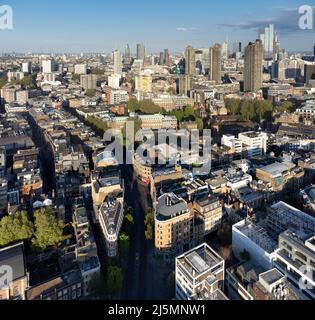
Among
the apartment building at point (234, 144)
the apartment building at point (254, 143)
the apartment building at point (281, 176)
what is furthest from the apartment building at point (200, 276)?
the apartment building at point (254, 143)

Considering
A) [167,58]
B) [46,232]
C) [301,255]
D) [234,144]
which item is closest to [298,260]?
[301,255]

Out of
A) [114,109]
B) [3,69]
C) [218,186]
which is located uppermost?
[3,69]

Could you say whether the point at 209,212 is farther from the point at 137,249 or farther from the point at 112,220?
the point at 112,220

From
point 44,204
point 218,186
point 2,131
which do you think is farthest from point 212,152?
point 2,131

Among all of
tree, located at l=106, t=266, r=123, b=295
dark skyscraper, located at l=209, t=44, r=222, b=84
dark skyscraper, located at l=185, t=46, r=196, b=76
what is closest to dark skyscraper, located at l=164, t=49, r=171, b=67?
dark skyscraper, located at l=185, t=46, r=196, b=76
